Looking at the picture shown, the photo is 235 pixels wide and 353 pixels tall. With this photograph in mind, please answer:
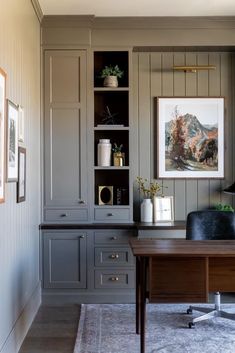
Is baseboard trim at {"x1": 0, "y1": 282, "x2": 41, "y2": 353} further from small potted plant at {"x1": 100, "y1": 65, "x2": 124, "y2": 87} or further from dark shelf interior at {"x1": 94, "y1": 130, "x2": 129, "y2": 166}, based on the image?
small potted plant at {"x1": 100, "y1": 65, "x2": 124, "y2": 87}

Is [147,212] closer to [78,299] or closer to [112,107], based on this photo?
[78,299]

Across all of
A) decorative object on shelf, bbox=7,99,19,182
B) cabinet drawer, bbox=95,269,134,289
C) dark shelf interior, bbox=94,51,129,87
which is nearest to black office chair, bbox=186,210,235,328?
cabinet drawer, bbox=95,269,134,289

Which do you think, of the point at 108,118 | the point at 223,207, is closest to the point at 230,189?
the point at 223,207

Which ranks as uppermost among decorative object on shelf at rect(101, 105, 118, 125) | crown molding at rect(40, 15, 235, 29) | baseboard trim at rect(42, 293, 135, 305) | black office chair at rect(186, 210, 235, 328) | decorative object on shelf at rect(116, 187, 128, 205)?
crown molding at rect(40, 15, 235, 29)

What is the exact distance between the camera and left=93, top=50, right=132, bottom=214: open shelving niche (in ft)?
14.4

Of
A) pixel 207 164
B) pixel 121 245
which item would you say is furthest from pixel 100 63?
pixel 121 245

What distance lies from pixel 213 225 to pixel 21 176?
1.70 meters

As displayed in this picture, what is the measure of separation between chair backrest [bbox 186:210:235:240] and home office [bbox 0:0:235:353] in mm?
418

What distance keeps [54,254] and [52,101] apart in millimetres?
1539

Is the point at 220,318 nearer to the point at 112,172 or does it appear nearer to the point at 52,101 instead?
the point at 112,172

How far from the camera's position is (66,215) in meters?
4.21

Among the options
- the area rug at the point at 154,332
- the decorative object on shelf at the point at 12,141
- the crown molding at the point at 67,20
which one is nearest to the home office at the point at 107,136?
the crown molding at the point at 67,20

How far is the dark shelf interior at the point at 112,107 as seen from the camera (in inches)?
177

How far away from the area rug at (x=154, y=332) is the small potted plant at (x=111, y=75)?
2.23m
